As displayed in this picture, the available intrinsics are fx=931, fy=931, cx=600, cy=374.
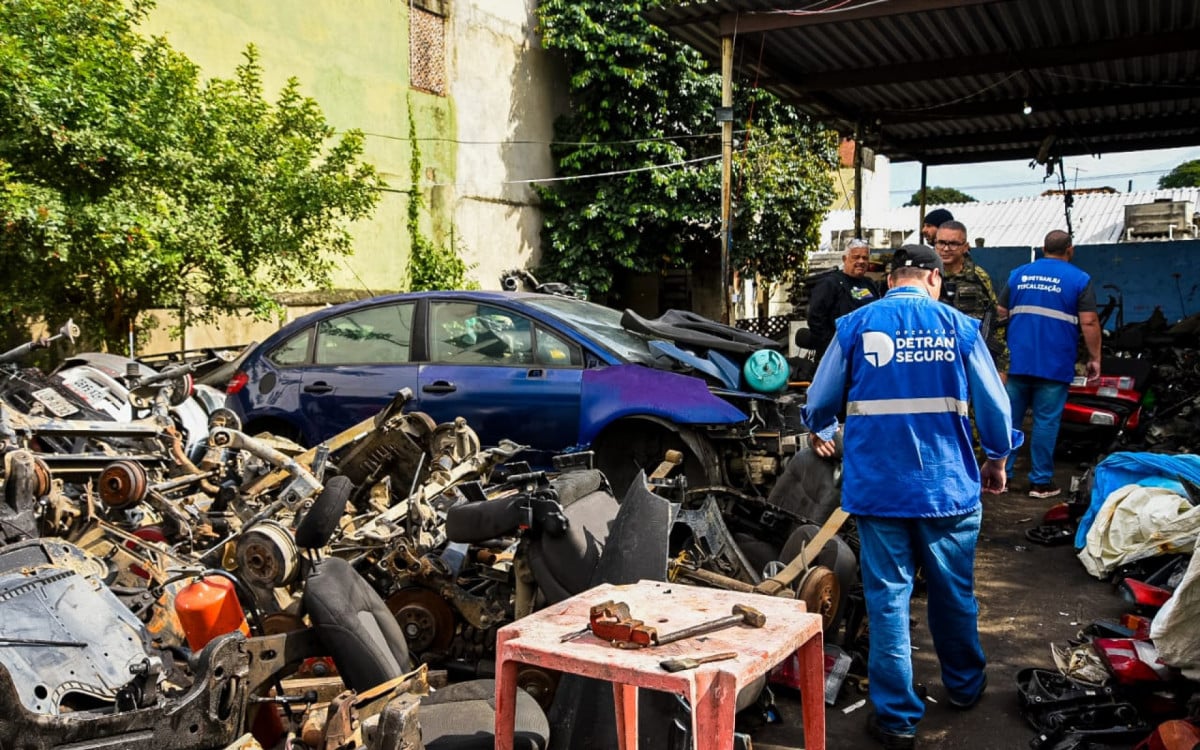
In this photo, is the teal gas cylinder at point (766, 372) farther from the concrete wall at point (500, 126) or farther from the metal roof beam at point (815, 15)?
the concrete wall at point (500, 126)

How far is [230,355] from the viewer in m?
8.91

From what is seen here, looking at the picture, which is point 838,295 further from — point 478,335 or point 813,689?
point 813,689

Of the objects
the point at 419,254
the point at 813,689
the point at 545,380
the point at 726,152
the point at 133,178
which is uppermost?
the point at 726,152

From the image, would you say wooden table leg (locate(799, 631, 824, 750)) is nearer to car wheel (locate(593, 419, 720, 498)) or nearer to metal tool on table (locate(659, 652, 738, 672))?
metal tool on table (locate(659, 652, 738, 672))

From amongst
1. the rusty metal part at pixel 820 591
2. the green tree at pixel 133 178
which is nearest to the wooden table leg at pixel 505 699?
the rusty metal part at pixel 820 591

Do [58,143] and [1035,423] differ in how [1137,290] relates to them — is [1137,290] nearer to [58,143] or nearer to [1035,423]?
[1035,423]

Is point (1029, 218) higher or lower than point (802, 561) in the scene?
higher

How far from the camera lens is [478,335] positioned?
634 cm

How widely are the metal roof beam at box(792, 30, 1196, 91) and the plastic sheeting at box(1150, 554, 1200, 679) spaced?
24.5 feet

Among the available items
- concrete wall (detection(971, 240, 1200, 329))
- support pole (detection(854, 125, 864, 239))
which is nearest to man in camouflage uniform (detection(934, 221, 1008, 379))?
support pole (detection(854, 125, 864, 239))

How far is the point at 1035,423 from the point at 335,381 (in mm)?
5020

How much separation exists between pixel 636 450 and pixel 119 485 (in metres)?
2.91

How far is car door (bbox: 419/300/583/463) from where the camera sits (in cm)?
595

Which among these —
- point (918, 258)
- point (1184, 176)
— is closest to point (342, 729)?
point (918, 258)
